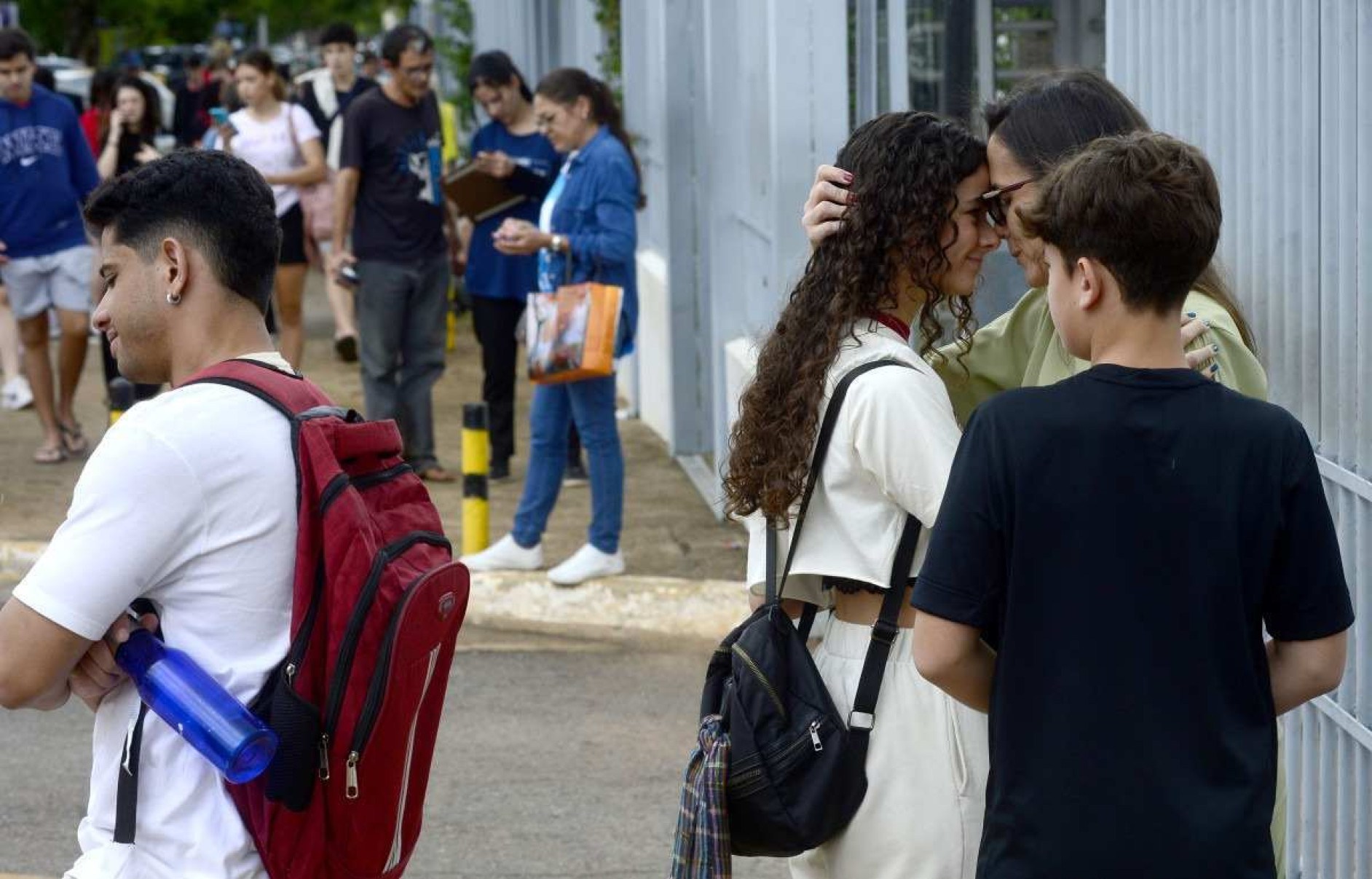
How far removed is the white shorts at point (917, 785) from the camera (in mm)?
2857

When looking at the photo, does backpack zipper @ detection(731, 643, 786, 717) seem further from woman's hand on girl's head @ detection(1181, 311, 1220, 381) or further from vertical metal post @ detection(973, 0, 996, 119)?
vertical metal post @ detection(973, 0, 996, 119)

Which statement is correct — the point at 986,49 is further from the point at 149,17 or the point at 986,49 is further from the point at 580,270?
the point at 149,17

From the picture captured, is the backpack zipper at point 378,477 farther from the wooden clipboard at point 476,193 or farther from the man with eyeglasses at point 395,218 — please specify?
the man with eyeglasses at point 395,218

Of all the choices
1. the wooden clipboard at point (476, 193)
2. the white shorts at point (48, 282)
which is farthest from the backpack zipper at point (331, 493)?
the white shorts at point (48, 282)

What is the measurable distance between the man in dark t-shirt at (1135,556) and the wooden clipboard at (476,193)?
695cm

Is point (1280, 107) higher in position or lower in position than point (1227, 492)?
higher

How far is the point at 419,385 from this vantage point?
32.4 feet

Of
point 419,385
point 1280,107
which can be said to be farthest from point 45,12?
point 1280,107

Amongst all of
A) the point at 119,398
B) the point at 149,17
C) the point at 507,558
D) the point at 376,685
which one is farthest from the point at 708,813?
the point at 149,17

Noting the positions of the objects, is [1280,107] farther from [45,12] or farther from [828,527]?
[45,12]

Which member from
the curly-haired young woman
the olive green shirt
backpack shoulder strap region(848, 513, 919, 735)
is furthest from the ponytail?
backpack shoulder strap region(848, 513, 919, 735)

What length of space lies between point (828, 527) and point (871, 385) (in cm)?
24

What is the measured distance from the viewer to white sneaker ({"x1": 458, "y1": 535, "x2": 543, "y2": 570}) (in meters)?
7.89

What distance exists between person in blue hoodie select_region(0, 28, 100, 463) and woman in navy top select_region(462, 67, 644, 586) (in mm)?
3310
